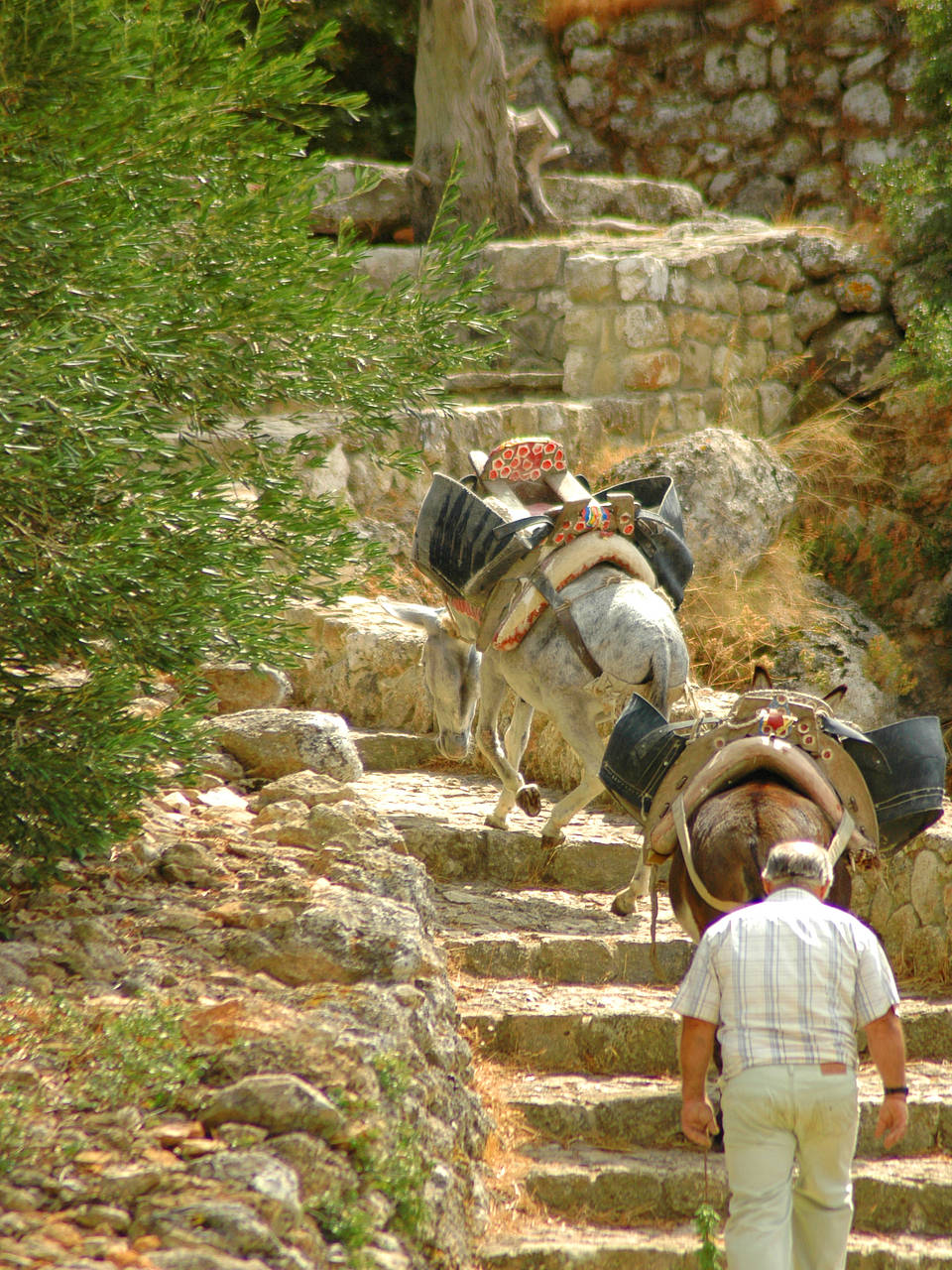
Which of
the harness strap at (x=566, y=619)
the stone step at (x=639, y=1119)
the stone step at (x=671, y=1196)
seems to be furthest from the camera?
the harness strap at (x=566, y=619)

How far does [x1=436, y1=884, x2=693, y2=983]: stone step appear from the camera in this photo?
5.69m

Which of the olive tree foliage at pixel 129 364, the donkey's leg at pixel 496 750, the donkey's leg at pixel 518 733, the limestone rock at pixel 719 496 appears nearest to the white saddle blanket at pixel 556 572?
the donkey's leg at pixel 496 750

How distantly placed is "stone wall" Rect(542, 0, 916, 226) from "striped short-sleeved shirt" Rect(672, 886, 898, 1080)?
15.9m

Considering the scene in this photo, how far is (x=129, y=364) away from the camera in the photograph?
Answer: 4035 millimetres

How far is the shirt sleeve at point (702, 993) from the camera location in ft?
10.7

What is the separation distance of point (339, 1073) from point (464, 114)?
459 inches

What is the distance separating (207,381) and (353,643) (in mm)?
4200

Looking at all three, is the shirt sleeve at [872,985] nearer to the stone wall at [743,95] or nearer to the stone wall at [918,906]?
the stone wall at [918,906]

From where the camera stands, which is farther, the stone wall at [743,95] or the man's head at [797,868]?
the stone wall at [743,95]

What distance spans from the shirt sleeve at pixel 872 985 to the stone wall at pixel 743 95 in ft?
52.1

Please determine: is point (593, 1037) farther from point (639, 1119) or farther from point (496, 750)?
point (496, 750)

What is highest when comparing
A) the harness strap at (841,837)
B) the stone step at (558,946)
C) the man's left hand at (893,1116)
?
the harness strap at (841,837)

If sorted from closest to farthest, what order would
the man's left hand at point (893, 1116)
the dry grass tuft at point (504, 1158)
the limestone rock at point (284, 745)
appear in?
the man's left hand at point (893, 1116) < the dry grass tuft at point (504, 1158) < the limestone rock at point (284, 745)

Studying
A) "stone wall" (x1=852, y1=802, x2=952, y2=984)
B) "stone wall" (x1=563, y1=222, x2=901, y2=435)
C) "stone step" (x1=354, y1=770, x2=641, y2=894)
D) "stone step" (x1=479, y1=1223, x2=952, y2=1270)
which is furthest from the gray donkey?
"stone wall" (x1=563, y1=222, x2=901, y2=435)
